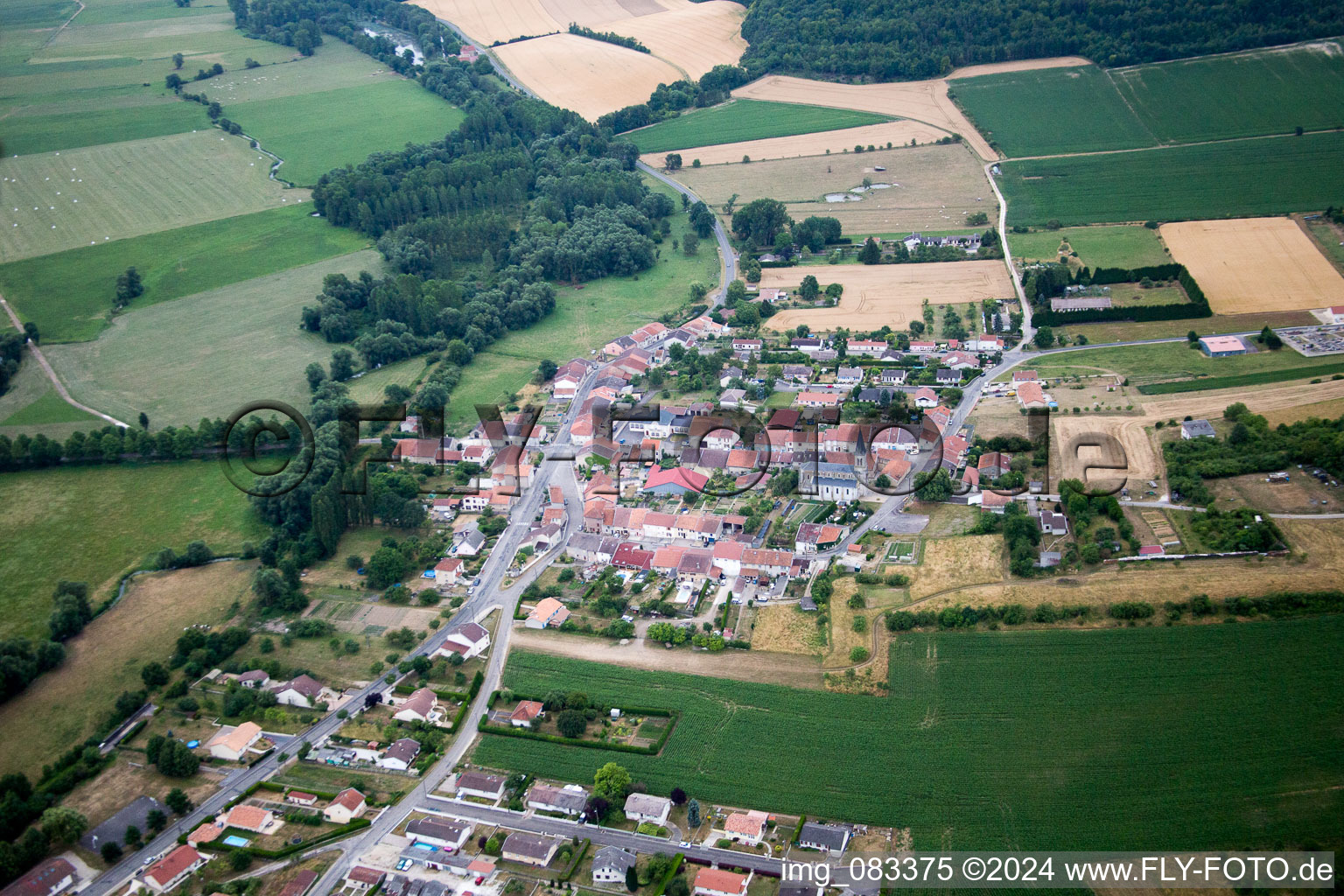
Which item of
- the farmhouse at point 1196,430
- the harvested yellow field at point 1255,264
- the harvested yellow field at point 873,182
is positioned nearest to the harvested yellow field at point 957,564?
the farmhouse at point 1196,430

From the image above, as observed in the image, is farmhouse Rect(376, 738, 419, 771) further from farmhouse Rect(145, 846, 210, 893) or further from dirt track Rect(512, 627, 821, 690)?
dirt track Rect(512, 627, 821, 690)

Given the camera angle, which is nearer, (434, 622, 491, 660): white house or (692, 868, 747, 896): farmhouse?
(692, 868, 747, 896): farmhouse

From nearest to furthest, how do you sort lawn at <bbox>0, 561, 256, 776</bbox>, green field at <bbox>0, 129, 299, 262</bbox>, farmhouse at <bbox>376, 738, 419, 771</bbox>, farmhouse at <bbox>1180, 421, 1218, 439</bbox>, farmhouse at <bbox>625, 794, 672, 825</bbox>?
farmhouse at <bbox>625, 794, 672, 825</bbox> → farmhouse at <bbox>376, 738, 419, 771</bbox> → lawn at <bbox>0, 561, 256, 776</bbox> → farmhouse at <bbox>1180, 421, 1218, 439</bbox> → green field at <bbox>0, 129, 299, 262</bbox>

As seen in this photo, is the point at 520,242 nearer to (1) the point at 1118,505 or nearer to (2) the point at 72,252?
(2) the point at 72,252

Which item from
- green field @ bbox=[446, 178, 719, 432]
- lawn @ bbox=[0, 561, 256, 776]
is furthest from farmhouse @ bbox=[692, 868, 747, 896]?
green field @ bbox=[446, 178, 719, 432]

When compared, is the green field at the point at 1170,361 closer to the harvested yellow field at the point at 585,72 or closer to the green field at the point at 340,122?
the harvested yellow field at the point at 585,72

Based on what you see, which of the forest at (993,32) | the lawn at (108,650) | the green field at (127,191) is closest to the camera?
the lawn at (108,650)
